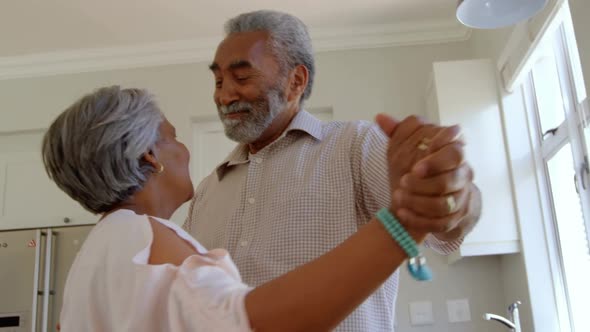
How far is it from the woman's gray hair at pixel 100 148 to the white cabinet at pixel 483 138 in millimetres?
1871

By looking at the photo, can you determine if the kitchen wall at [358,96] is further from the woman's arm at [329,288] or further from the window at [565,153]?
the woman's arm at [329,288]

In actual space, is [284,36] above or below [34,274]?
above

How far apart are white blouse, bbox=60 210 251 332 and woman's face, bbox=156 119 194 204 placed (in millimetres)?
171

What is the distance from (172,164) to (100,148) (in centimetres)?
15

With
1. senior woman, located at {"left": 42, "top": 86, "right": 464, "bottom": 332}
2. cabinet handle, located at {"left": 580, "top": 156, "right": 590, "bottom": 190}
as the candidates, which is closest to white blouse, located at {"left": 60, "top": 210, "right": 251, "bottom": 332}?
senior woman, located at {"left": 42, "top": 86, "right": 464, "bottom": 332}

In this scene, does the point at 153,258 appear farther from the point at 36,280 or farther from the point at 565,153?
the point at 36,280

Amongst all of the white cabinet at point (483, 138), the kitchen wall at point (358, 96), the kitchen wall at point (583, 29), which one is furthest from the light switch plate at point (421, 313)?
the kitchen wall at point (583, 29)

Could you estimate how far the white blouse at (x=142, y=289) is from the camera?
0.62m

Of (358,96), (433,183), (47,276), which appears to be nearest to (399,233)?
(433,183)

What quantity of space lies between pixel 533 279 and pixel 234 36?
1685mm

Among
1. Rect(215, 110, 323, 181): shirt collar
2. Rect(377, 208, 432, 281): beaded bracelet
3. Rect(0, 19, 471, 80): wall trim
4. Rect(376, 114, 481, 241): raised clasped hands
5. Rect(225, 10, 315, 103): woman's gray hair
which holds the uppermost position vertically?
Rect(0, 19, 471, 80): wall trim

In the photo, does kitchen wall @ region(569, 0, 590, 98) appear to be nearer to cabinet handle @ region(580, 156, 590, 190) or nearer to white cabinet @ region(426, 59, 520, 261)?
cabinet handle @ region(580, 156, 590, 190)

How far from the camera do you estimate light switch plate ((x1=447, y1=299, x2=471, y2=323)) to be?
282 cm

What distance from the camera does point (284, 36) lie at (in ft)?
4.58
